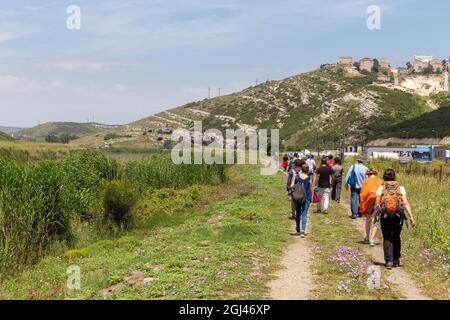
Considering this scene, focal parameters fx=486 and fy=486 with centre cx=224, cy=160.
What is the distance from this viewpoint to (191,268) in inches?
386

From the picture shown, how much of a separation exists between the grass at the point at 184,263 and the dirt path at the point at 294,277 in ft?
0.78

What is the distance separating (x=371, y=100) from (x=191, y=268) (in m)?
151

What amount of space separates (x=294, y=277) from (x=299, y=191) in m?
4.58

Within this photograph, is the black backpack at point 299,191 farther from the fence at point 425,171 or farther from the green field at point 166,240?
the fence at point 425,171

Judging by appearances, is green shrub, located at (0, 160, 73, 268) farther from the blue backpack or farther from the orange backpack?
the blue backpack

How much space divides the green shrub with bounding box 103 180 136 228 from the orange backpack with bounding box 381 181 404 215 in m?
12.3

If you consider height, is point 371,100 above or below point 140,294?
above

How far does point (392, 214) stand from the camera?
9797mm

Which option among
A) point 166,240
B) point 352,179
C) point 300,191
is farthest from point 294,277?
point 352,179

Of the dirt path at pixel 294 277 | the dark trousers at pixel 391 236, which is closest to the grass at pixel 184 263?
the dirt path at pixel 294 277

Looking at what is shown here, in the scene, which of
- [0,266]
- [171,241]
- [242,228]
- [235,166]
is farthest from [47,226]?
[235,166]

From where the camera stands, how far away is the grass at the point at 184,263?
331 inches

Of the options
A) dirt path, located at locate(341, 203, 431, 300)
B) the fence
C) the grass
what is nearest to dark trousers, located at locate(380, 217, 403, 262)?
dirt path, located at locate(341, 203, 431, 300)
